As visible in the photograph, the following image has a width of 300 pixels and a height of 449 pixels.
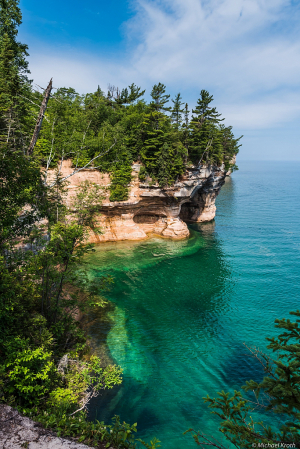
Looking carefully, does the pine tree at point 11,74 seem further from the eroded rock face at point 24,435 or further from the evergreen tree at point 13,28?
the eroded rock face at point 24,435

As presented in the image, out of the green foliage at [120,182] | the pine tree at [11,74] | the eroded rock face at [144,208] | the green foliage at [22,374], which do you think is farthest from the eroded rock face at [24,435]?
the green foliage at [120,182]

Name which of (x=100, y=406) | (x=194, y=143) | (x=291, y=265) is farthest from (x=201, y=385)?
(x=194, y=143)

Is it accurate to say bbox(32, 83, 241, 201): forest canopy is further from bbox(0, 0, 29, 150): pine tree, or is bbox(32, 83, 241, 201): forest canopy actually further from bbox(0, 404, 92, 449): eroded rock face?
bbox(0, 404, 92, 449): eroded rock face

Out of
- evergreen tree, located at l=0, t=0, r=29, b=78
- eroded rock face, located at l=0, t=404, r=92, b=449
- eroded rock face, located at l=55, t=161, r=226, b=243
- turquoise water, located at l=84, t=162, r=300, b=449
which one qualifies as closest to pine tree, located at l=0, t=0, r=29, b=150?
evergreen tree, located at l=0, t=0, r=29, b=78

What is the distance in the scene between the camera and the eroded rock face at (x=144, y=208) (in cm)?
3244

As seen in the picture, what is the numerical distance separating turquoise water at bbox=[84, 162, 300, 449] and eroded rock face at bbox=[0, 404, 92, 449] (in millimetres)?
5743

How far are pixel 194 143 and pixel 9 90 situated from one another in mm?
25827

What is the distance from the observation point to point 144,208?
36.3 meters

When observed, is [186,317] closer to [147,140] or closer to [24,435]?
[24,435]

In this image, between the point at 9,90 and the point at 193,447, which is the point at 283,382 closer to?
the point at 193,447

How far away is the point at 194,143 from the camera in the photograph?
36.8 m

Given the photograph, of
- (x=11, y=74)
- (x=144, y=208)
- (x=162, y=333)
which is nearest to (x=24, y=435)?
(x=162, y=333)

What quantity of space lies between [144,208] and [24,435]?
31851mm

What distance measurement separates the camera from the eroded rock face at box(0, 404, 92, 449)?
17.4ft
